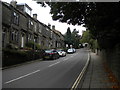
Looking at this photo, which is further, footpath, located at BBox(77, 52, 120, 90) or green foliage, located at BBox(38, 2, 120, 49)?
green foliage, located at BBox(38, 2, 120, 49)

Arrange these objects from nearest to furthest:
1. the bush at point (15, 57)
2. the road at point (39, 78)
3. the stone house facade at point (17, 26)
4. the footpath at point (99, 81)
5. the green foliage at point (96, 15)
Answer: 1. the footpath at point (99, 81)
2. the road at point (39, 78)
3. the green foliage at point (96, 15)
4. the bush at point (15, 57)
5. the stone house facade at point (17, 26)

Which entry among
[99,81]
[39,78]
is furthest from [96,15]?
[39,78]

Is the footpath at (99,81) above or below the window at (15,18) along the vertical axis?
below

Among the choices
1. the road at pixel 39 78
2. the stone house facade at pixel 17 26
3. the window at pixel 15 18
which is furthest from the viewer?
the window at pixel 15 18

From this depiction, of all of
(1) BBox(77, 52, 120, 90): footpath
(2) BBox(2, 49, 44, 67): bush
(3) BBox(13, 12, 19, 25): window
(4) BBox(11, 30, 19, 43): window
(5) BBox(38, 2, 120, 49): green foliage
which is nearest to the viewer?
(1) BBox(77, 52, 120, 90): footpath

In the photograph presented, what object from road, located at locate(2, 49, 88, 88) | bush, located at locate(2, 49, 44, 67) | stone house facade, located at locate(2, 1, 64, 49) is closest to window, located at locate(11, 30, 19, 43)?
stone house facade, located at locate(2, 1, 64, 49)

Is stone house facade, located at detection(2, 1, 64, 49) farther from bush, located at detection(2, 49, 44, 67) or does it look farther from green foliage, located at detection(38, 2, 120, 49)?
green foliage, located at detection(38, 2, 120, 49)

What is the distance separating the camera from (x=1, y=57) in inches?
724

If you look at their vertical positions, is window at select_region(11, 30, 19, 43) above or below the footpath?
above

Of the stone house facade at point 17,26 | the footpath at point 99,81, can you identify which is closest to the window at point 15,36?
the stone house facade at point 17,26

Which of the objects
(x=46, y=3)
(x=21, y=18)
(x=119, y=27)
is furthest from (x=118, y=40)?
(x=21, y=18)

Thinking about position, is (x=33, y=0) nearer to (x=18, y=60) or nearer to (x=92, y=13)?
(x=92, y=13)

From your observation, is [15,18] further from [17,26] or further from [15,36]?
[15,36]

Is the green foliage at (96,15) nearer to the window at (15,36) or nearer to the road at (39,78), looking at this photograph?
the road at (39,78)
